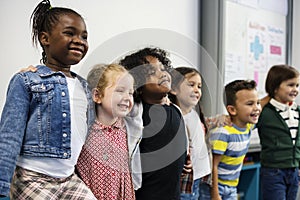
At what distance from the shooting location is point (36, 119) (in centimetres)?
116

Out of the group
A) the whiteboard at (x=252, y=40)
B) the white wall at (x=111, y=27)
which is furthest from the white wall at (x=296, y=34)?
the white wall at (x=111, y=27)

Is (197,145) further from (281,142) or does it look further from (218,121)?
(281,142)

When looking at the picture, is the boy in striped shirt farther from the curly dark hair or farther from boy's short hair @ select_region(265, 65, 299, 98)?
the curly dark hair

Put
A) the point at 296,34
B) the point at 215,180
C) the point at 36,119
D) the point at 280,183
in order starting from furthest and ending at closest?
the point at 296,34, the point at 280,183, the point at 215,180, the point at 36,119

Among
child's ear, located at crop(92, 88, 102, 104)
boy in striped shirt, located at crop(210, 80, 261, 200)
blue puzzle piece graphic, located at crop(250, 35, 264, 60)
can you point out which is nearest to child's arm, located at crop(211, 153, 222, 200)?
boy in striped shirt, located at crop(210, 80, 261, 200)

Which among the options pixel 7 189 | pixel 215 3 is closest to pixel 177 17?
pixel 215 3

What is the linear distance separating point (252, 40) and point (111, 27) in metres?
1.19

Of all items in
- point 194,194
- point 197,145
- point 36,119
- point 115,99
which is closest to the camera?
point 36,119

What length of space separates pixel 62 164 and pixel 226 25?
63.8 inches

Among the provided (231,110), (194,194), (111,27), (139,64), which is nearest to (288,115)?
(231,110)

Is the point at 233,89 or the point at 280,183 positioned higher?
the point at 233,89

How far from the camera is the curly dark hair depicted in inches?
52.5

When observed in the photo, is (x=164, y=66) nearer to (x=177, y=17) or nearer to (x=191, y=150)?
(x=191, y=150)

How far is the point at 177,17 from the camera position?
2.23m
